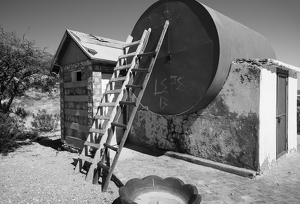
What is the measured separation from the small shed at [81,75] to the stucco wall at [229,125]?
8.66ft

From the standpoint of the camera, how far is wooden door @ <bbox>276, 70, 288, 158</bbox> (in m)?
4.76

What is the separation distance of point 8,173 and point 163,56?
4.60 meters

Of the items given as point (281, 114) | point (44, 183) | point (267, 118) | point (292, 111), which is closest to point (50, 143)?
point (44, 183)

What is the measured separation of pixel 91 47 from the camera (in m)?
6.81

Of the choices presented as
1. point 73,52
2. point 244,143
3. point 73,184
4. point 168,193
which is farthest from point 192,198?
point 73,52

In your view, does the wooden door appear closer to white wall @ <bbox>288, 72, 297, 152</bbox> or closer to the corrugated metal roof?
white wall @ <bbox>288, 72, 297, 152</bbox>

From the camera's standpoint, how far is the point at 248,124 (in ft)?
13.4

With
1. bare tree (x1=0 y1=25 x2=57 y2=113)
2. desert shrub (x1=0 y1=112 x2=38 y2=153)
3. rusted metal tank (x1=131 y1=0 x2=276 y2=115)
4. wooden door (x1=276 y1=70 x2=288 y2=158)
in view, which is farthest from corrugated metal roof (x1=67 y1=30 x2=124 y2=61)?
wooden door (x1=276 y1=70 x2=288 y2=158)

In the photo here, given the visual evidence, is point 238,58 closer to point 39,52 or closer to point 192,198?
point 192,198

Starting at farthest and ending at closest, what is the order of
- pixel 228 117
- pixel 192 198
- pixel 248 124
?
pixel 228 117 < pixel 248 124 < pixel 192 198

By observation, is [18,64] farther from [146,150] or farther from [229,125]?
[229,125]

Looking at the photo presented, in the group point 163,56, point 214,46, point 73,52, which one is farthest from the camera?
point 73,52

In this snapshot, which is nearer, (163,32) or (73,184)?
(73,184)

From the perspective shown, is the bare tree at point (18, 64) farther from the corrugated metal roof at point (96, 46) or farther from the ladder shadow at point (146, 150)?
the ladder shadow at point (146, 150)
